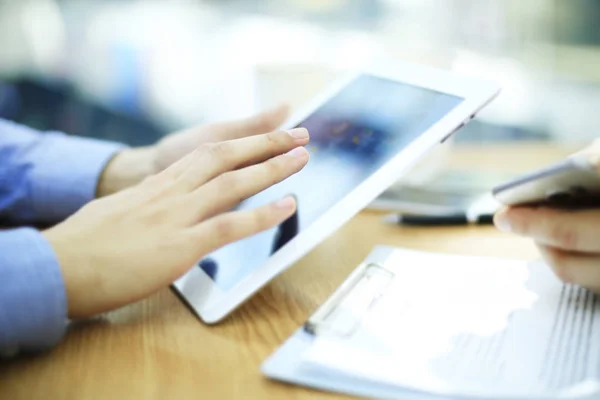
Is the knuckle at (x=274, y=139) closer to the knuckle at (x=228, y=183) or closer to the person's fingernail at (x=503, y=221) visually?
the knuckle at (x=228, y=183)

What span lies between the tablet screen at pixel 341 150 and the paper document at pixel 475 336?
0.09 m

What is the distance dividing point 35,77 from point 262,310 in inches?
34.9

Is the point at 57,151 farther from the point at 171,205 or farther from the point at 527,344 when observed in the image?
the point at 527,344

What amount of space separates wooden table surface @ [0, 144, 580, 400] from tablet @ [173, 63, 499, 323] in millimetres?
23

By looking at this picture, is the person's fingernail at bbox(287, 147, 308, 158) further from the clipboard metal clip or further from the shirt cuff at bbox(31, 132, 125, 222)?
the shirt cuff at bbox(31, 132, 125, 222)

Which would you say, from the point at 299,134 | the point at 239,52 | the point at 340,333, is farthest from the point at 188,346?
the point at 239,52

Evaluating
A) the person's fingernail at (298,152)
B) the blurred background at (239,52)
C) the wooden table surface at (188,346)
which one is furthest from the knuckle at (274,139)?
the blurred background at (239,52)

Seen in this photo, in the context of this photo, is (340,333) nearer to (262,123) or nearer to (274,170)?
(274,170)

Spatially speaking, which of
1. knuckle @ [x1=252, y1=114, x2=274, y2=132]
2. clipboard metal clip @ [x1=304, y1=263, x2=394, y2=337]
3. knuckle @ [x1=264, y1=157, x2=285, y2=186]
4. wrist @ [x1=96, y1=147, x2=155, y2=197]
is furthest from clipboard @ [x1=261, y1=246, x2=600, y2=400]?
wrist @ [x1=96, y1=147, x2=155, y2=197]

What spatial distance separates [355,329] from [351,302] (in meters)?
0.05

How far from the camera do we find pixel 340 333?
48 centimetres

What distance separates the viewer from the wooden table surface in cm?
44

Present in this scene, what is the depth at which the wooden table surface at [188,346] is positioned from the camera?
0.44 metres

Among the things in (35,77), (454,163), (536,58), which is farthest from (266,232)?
(35,77)
